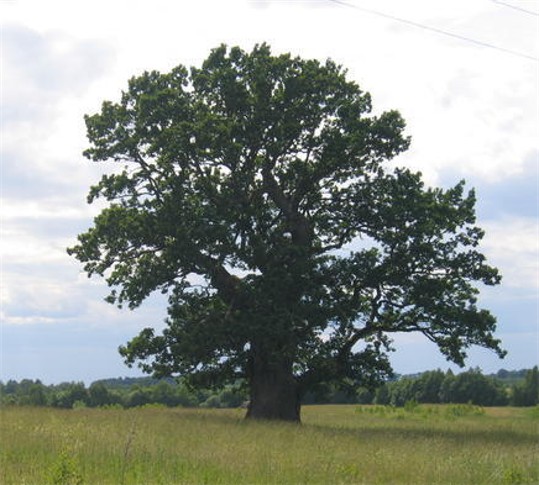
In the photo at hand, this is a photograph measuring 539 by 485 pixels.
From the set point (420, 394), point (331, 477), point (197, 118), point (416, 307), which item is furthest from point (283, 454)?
point (420, 394)

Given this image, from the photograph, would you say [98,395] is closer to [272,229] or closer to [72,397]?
[72,397]

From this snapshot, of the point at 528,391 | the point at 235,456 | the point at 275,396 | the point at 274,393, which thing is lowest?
the point at 235,456

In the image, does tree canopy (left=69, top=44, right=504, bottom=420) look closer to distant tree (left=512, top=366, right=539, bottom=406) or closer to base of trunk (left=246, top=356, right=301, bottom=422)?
base of trunk (left=246, top=356, right=301, bottom=422)

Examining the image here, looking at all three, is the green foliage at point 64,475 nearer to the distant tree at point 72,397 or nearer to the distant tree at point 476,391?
the distant tree at point 72,397

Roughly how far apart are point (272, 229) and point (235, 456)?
52.0 ft

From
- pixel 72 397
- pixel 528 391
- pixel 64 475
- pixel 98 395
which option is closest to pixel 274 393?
pixel 64 475

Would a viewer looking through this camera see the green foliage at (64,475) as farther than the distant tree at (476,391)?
No

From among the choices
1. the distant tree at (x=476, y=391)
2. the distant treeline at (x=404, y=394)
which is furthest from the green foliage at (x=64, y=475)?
the distant tree at (x=476, y=391)

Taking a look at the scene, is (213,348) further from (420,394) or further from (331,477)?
(420,394)

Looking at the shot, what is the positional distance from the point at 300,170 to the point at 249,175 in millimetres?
2148

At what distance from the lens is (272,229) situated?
29.8 metres

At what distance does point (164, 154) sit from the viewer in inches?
1140

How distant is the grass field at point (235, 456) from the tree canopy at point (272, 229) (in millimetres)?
7330

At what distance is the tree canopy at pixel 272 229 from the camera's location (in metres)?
28.0
